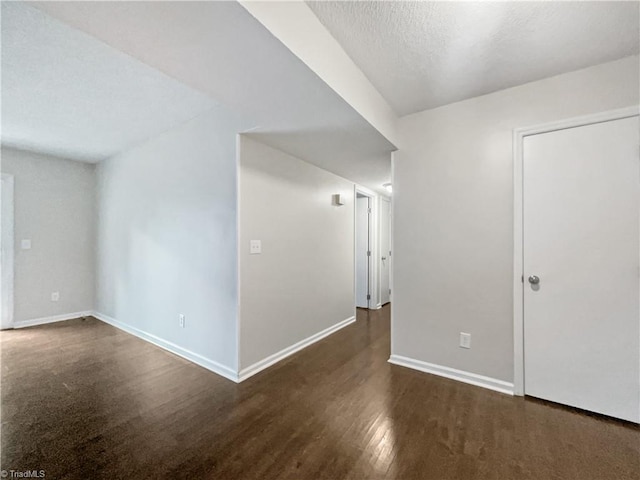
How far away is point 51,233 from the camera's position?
385 cm

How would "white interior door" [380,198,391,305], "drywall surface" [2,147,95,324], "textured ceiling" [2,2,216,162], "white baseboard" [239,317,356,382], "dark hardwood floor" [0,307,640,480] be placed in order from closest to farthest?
"dark hardwood floor" [0,307,640,480], "textured ceiling" [2,2,216,162], "white baseboard" [239,317,356,382], "drywall surface" [2,147,95,324], "white interior door" [380,198,391,305]

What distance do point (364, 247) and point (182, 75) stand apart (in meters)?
3.69

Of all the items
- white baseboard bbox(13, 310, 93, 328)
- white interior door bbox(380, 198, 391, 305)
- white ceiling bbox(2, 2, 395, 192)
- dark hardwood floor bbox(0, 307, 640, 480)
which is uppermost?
white ceiling bbox(2, 2, 395, 192)

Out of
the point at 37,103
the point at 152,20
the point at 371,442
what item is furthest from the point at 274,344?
the point at 37,103

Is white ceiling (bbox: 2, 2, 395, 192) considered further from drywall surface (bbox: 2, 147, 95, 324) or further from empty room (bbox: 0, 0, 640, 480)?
drywall surface (bbox: 2, 147, 95, 324)

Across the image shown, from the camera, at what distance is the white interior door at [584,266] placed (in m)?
1.73

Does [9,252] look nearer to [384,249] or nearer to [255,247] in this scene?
[255,247]

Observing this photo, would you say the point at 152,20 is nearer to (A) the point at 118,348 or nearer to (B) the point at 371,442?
(B) the point at 371,442

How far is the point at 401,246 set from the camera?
257 centimetres

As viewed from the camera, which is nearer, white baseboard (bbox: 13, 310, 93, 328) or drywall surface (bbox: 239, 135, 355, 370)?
drywall surface (bbox: 239, 135, 355, 370)

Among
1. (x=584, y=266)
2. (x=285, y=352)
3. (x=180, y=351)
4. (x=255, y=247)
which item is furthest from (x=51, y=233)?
(x=584, y=266)

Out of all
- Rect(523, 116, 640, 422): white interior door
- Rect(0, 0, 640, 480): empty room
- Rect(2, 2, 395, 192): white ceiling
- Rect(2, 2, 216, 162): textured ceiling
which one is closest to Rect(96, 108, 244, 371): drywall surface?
Rect(0, 0, 640, 480): empty room

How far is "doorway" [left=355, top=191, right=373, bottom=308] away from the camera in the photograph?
459 cm

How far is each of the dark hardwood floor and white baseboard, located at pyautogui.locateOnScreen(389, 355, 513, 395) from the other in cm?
7
